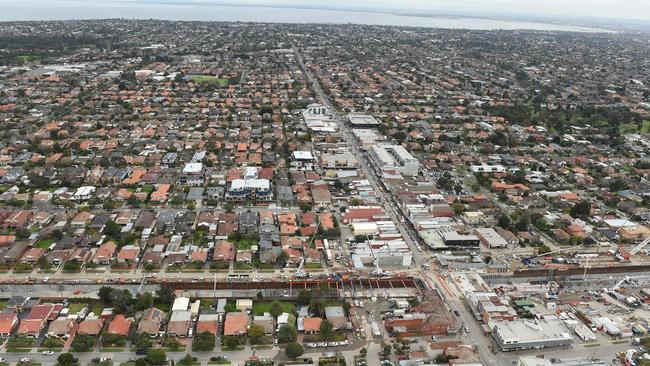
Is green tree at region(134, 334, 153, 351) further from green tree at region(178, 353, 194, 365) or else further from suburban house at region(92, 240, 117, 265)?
suburban house at region(92, 240, 117, 265)

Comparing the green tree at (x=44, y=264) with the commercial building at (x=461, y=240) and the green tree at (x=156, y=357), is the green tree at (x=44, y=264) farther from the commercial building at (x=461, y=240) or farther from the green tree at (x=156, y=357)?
the commercial building at (x=461, y=240)

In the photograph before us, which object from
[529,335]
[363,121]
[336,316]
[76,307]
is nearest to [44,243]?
[76,307]

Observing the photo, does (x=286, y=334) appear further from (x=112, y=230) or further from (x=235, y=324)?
(x=112, y=230)

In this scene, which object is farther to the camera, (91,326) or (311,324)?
(311,324)

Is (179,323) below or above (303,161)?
below

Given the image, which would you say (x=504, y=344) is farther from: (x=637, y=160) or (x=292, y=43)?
(x=292, y=43)

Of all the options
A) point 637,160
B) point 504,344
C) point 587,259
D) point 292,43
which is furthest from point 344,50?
point 504,344
